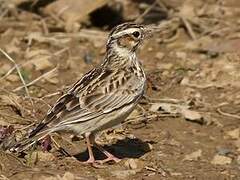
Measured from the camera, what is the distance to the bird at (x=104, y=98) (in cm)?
714

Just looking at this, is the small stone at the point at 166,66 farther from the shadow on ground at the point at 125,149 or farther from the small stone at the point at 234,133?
the shadow on ground at the point at 125,149

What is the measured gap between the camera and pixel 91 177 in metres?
7.17

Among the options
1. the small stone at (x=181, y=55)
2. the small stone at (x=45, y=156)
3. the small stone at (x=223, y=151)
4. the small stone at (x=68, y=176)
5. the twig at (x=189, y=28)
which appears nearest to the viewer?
the small stone at (x=68, y=176)

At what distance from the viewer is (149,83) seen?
998cm

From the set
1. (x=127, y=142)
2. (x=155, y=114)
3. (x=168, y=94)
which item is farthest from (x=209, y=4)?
(x=127, y=142)

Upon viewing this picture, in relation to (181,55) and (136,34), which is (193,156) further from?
(181,55)

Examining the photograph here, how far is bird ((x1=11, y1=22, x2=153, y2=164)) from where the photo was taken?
714 cm

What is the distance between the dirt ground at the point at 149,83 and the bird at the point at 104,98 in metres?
0.33

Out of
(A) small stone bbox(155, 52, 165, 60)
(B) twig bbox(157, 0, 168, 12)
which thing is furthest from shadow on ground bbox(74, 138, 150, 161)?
(B) twig bbox(157, 0, 168, 12)

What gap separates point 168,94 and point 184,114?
2.49ft

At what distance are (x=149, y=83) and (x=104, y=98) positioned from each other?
103 inches

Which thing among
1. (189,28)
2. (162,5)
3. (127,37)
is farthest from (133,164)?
(162,5)

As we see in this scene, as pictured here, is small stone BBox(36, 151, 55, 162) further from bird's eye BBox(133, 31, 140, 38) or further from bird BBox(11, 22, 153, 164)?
bird's eye BBox(133, 31, 140, 38)

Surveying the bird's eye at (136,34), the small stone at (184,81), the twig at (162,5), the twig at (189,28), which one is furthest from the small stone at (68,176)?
the twig at (162,5)
